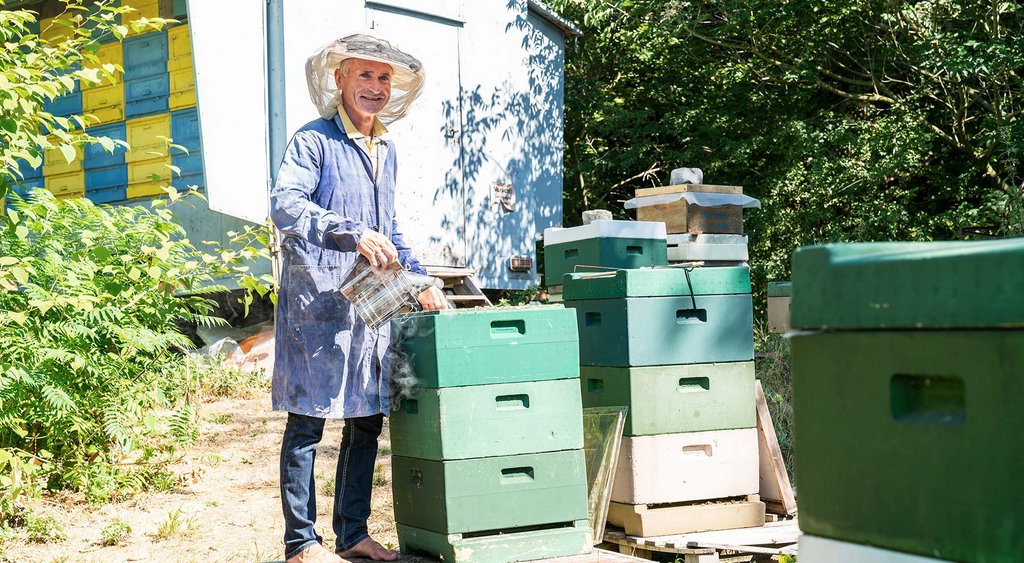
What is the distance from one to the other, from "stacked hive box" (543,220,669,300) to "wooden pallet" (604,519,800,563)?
1.74 meters

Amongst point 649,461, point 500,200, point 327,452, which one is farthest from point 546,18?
point 649,461

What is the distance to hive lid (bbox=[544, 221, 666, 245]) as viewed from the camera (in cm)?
563

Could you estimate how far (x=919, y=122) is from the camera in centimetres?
985

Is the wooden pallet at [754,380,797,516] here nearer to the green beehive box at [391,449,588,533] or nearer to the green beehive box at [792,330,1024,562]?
the green beehive box at [391,449,588,533]

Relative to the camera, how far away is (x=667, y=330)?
4.18 m

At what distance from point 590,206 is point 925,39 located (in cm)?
474

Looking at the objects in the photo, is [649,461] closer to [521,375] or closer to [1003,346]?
[521,375]

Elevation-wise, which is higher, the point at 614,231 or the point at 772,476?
the point at 614,231

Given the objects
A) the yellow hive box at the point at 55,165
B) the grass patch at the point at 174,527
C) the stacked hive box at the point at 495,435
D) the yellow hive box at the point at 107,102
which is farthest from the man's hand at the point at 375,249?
the yellow hive box at the point at 55,165

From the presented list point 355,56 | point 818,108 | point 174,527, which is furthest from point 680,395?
point 818,108

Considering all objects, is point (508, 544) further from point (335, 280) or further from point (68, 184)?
point (68, 184)

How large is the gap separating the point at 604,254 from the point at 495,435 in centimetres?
225

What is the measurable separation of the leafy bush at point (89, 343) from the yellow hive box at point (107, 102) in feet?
14.1

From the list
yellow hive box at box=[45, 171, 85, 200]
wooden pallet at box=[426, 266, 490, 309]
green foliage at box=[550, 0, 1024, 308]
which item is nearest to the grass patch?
wooden pallet at box=[426, 266, 490, 309]
